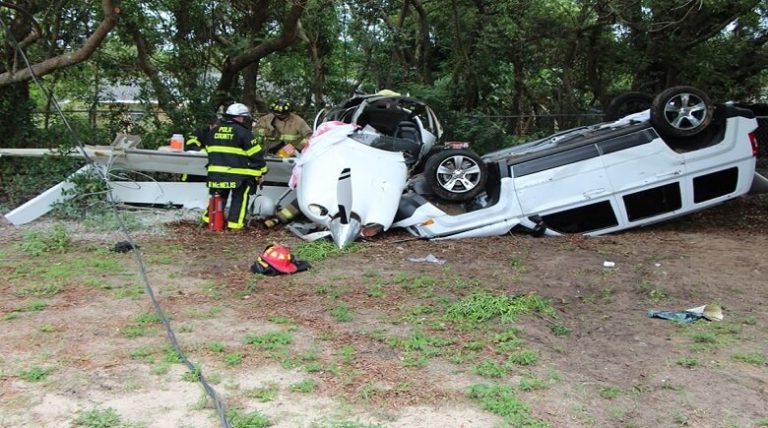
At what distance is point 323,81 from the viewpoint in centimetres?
1387

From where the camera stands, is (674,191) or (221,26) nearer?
(674,191)

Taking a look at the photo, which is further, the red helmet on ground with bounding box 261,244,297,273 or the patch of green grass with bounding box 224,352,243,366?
the red helmet on ground with bounding box 261,244,297,273

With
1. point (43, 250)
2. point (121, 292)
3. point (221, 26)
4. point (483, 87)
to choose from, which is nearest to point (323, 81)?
point (221, 26)

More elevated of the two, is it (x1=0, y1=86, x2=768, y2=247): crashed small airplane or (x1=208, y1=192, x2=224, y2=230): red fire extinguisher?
(x1=0, y1=86, x2=768, y2=247): crashed small airplane

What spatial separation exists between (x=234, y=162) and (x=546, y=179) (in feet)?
12.7

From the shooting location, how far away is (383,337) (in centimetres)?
477

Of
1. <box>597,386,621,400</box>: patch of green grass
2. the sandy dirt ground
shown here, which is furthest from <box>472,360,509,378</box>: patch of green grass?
<box>597,386,621,400</box>: patch of green grass

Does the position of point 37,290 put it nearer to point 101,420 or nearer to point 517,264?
point 101,420

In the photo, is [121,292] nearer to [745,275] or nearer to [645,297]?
[645,297]

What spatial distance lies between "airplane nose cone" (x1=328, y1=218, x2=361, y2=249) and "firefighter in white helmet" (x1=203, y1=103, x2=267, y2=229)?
4.67 feet

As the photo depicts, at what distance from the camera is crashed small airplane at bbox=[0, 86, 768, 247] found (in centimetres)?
784

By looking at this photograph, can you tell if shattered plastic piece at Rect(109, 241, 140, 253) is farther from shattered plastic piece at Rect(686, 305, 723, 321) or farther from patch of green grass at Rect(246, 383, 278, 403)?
shattered plastic piece at Rect(686, 305, 723, 321)

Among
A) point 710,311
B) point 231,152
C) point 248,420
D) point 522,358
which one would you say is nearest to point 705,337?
point 710,311

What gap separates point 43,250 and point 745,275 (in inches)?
283
